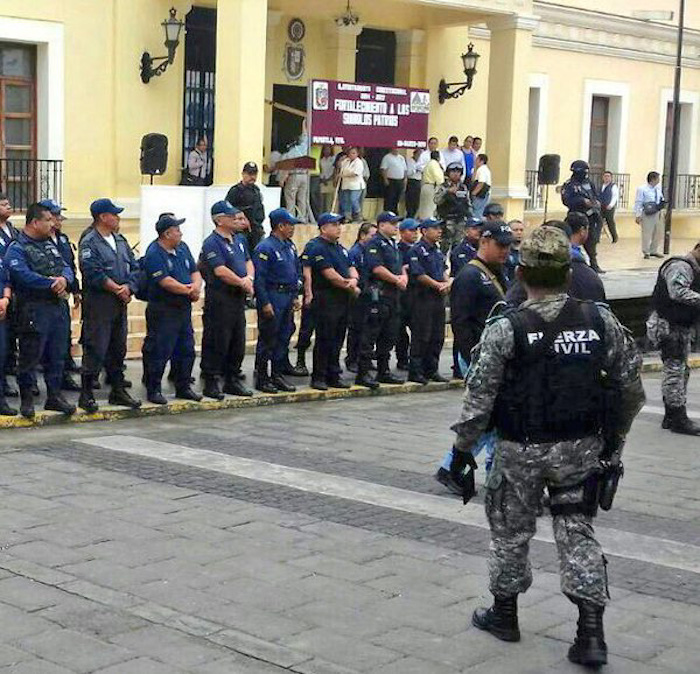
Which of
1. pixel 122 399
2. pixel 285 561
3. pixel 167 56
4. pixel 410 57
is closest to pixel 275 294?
pixel 122 399

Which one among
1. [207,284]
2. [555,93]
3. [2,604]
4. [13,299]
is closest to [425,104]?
[555,93]

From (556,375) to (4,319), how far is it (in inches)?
239

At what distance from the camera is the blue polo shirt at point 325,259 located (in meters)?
12.3

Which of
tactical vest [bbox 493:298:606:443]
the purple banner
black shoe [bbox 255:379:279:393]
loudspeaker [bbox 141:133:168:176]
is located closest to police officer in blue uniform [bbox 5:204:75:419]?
black shoe [bbox 255:379:279:393]

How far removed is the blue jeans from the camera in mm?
20766

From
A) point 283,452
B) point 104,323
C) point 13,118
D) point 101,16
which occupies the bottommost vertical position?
point 283,452

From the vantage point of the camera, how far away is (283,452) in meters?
9.55

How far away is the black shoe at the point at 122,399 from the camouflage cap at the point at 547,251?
6.14 metres

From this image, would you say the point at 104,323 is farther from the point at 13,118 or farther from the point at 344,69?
the point at 344,69

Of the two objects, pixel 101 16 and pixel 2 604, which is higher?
pixel 101 16

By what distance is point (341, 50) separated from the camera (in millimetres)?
22250

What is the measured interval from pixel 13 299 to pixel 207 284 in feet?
6.03

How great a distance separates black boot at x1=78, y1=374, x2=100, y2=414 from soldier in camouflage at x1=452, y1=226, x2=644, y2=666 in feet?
19.1

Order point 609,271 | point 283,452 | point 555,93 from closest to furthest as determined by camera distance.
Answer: point 283,452 < point 609,271 < point 555,93
